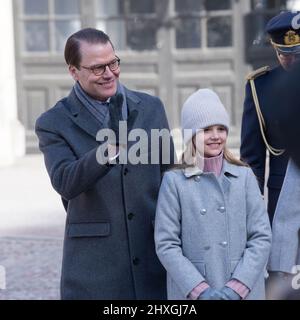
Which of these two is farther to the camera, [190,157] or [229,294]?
[190,157]

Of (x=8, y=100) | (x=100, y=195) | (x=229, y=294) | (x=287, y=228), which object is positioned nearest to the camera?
(x=229, y=294)

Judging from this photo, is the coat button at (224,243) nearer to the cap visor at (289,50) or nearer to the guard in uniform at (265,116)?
the guard in uniform at (265,116)

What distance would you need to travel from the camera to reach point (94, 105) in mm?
2752

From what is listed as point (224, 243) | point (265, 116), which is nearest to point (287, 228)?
point (224, 243)

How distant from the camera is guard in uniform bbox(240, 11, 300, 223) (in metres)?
2.96

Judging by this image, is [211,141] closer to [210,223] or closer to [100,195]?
[210,223]

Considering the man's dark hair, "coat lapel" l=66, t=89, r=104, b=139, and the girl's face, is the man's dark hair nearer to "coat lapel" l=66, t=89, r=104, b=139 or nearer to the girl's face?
"coat lapel" l=66, t=89, r=104, b=139

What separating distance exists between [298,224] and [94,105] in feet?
2.92

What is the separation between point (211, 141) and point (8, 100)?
7599mm

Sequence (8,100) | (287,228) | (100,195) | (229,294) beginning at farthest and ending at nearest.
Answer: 1. (8,100)
2. (287,228)
3. (100,195)
4. (229,294)

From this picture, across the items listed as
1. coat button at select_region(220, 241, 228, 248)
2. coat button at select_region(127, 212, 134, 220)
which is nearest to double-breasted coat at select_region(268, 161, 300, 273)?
coat button at select_region(220, 241, 228, 248)

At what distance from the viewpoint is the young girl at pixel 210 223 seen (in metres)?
2.64

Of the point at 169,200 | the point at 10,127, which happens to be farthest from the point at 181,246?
the point at 10,127

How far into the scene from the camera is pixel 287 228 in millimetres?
2883
